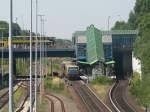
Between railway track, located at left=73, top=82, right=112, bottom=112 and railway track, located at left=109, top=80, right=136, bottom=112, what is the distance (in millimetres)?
1620

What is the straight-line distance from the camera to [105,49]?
5217 inches

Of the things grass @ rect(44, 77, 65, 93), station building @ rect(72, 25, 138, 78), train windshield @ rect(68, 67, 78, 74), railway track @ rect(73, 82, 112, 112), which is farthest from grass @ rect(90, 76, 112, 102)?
station building @ rect(72, 25, 138, 78)

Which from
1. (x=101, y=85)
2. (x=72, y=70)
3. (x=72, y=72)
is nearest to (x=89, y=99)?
(x=101, y=85)

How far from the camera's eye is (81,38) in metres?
135

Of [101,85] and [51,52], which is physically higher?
[51,52]

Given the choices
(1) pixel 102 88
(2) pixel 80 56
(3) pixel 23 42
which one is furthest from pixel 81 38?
(1) pixel 102 88

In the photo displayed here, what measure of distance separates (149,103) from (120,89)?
4280 cm

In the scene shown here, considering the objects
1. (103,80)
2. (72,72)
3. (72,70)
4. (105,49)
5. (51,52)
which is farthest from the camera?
(51,52)

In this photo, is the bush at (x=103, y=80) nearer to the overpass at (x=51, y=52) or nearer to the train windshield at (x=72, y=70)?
the train windshield at (x=72, y=70)

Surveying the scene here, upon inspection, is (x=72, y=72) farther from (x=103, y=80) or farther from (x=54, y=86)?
(x=103, y=80)

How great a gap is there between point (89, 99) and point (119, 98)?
4299 mm

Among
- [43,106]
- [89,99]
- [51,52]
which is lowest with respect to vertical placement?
[43,106]

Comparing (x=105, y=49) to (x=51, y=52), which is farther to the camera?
(x=51, y=52)

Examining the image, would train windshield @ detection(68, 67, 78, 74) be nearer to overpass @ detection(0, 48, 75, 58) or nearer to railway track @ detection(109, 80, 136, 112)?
railway track @ detection(109, 80, 136, 112)
